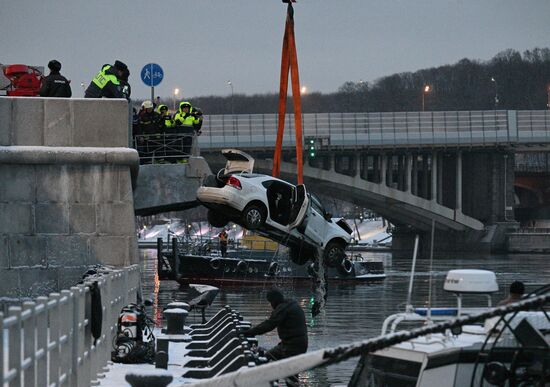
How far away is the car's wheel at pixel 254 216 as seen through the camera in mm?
31609

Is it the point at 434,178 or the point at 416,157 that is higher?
the point at 416,157

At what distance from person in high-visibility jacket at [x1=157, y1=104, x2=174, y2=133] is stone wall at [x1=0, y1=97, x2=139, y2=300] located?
946cm

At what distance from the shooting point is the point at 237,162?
33688 mm

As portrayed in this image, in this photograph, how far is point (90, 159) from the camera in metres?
21.1

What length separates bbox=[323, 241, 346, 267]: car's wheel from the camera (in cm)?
3319

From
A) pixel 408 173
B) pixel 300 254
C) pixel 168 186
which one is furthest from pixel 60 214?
pixel 408 173

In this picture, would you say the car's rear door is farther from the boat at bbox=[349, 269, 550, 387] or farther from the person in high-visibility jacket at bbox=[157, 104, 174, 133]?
the boat at bbox=[349, 269, 550, 387]

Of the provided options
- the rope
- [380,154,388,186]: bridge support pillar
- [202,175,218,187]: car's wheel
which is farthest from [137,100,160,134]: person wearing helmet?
[380,154,388,186]: bridge support pillar

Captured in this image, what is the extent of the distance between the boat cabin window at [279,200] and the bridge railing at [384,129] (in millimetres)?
48361

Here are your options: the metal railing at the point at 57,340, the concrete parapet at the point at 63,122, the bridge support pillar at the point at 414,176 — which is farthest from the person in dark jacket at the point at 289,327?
the bridge support pillar at the point at 414,176

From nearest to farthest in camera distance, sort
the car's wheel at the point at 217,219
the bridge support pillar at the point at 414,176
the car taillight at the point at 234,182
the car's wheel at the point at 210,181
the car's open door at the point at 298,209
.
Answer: the car's wheel at the point at 210,181
the car's open door at the point at 298,209
the car taillight at the point at 234,182
the car's wheel at the point at 217,219
the bridge support pillar at the point at 414,176

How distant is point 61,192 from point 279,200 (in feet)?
39.8

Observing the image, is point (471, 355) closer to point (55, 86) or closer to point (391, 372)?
point (391, 372)

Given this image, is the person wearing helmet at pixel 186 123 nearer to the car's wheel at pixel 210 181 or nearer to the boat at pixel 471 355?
the car's wheel at pixel 210 181
